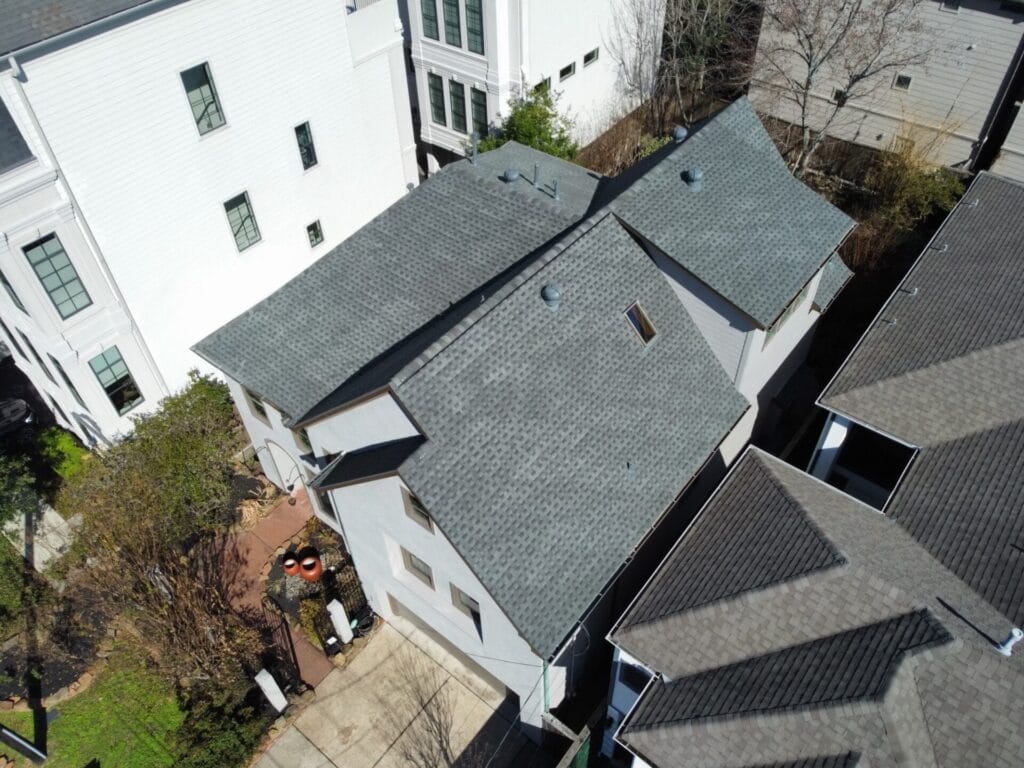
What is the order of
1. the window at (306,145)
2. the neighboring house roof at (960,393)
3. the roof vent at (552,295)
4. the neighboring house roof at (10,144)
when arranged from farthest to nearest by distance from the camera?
the window at (306,145)
the neighboring house roof at (10,144)
the neighboring house roof at (960,393)
the roof vent at (552,295)

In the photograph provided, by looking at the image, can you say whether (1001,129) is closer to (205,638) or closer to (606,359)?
(606,359)

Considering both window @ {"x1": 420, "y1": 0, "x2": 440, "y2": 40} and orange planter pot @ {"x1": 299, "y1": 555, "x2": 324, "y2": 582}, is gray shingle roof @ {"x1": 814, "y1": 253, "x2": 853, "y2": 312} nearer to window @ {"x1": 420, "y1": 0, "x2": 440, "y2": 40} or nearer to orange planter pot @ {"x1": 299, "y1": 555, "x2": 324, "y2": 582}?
orange planter pot @ {"x1": 299, "y1": 555, "x2": 324, "y2": 582}

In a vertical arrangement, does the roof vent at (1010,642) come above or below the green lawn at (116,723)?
above

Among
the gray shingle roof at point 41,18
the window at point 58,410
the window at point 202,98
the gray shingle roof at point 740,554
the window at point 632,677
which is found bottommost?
the window at point 58,410

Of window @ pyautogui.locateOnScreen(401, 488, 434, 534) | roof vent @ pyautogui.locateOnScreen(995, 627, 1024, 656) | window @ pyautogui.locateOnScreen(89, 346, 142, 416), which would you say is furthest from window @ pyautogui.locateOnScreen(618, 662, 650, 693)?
window @ pyautogui.locateOnScreen(89, 346, 142, 416)

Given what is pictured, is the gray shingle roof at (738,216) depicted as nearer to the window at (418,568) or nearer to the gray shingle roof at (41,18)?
the window at (418,568)

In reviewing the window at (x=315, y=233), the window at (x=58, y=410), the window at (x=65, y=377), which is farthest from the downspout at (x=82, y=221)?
the window at (x=315, y=233)

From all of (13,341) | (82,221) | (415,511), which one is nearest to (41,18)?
(82,221)

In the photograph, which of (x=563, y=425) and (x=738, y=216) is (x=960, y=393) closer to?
(x=738, y=216)
